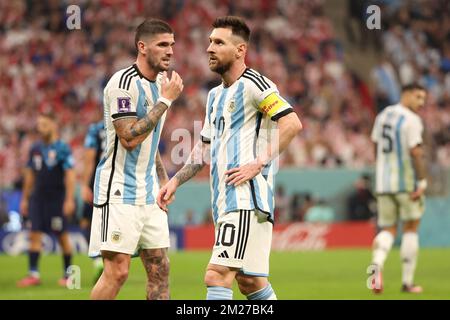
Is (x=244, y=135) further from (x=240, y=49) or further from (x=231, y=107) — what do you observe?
(x=240, y=49)

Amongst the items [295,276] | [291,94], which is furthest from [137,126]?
[291,94]

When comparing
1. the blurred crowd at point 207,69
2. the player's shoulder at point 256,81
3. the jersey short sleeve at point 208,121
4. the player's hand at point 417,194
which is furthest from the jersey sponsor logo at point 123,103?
the blurred crowd at point 207,69

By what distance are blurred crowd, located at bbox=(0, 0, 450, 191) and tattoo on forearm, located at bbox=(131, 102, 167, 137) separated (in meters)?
13.4

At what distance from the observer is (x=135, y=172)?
784 cm

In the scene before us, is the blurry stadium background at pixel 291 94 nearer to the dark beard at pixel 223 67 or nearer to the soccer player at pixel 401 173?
the soccer player at pixel 401 173

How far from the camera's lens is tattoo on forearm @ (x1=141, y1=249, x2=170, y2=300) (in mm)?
7930

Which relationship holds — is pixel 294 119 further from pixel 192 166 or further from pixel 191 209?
pixel 191 209

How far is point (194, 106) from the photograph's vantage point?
23328mm

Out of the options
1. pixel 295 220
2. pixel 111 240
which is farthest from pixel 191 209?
pixel 111 240

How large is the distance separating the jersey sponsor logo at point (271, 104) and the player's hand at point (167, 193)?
929 millimetres

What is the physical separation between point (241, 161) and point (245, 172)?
0.16m

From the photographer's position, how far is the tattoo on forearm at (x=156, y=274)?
7930 mm

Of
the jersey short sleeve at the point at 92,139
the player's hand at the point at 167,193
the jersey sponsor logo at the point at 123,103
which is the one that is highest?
the jersey short sleeve at the point at 92,139
